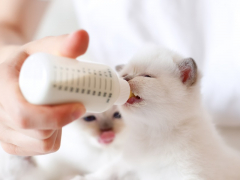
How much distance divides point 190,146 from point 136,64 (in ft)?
0.94

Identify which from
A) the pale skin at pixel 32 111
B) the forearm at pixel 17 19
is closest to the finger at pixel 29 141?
the pale skin at pixel 32 111

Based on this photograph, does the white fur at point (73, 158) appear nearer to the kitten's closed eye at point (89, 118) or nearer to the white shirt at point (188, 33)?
the kitten's closed eye at point (89, 118)

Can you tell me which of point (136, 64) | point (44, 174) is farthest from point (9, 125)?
point (44, 174)

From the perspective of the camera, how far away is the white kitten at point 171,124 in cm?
68

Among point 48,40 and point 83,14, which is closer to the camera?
point 48,40

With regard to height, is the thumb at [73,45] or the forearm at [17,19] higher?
the thumb at [73,45]

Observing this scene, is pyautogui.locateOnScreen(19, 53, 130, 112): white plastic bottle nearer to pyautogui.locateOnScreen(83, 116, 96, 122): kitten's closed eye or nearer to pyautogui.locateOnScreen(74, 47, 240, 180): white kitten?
pyautogui.locateOnScreen(74, 47, 240, 180): white kitten

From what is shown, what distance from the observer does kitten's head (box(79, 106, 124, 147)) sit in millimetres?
975

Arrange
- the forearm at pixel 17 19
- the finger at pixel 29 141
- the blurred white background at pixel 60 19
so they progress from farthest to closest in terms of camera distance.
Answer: the blurred white background at pixel 60 19
the forearm at pixel 17 19
the finger at pixel 29 141

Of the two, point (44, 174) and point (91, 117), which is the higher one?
point (91, 117)

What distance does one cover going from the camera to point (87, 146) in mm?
1058

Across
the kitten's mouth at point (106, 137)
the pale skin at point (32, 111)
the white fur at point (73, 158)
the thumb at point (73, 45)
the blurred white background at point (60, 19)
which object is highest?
the thumb at point (73, 45)

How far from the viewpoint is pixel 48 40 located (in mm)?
567

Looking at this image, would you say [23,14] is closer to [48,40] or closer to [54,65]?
[48,40]
